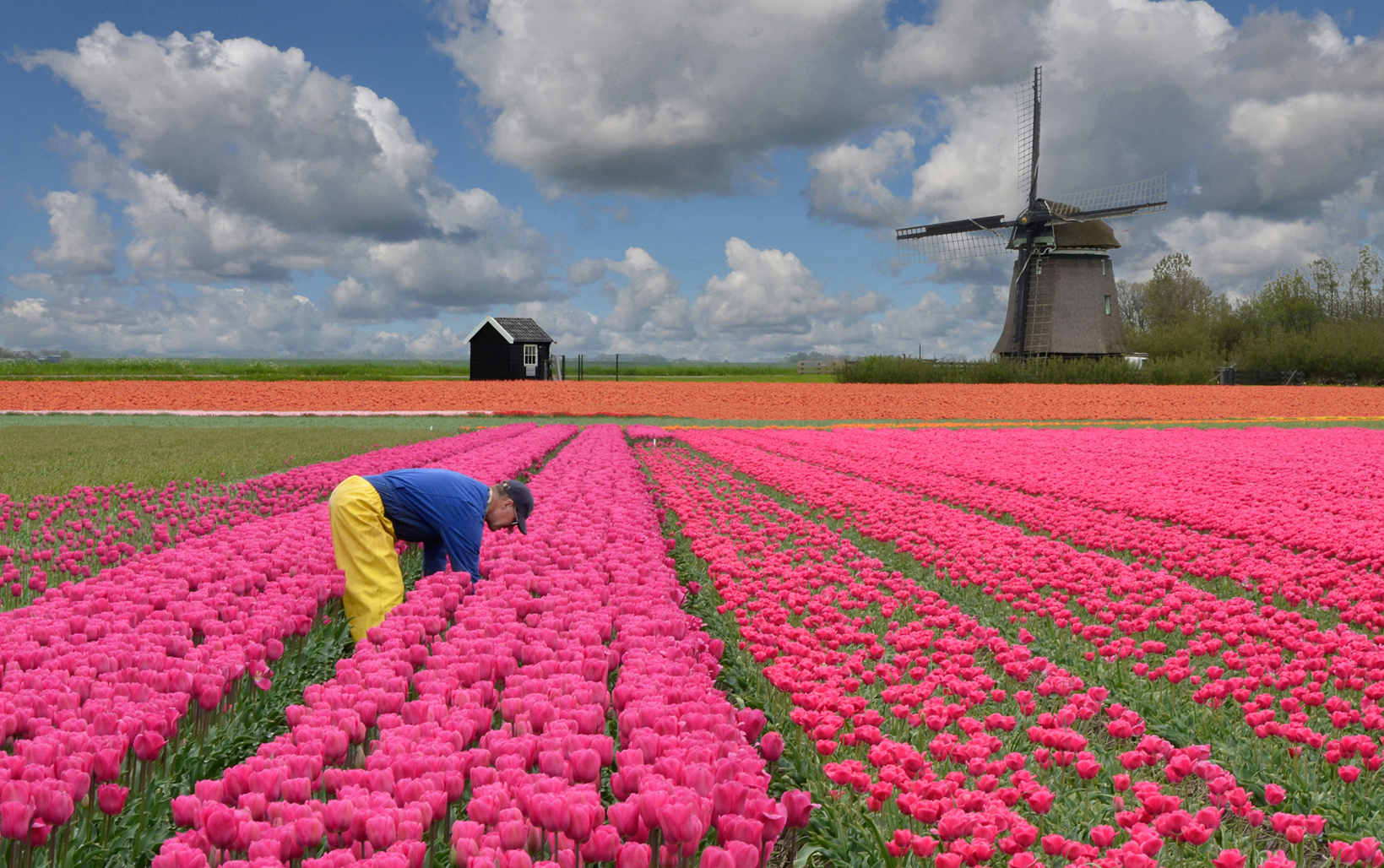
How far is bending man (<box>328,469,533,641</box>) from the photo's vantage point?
6387 mm

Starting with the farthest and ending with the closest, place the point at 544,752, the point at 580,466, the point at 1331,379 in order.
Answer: the point at 1331,379, the point at 580,466, the point at 544,752

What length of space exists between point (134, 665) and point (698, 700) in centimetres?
289

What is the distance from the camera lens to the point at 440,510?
6758 millimetres

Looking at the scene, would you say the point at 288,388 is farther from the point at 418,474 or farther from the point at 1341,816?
the point at 1341,816

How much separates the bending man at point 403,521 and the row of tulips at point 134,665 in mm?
219

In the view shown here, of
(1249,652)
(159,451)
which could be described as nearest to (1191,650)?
(1249,652)

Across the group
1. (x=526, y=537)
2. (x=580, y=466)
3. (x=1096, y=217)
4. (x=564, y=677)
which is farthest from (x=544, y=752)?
(x=1096, y=217)

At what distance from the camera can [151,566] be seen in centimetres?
627

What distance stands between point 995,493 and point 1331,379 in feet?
221

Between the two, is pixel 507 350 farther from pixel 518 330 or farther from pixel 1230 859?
pixel 1230 859

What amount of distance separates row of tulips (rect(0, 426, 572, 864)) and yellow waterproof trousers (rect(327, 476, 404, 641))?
15cm

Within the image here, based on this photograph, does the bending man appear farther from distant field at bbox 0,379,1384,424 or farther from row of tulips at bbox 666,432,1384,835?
distant field at bbox 0,379,1384,424

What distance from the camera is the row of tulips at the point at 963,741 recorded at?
3061 millimetres

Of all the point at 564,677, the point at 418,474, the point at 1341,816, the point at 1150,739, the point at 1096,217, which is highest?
the point at 1096,217
